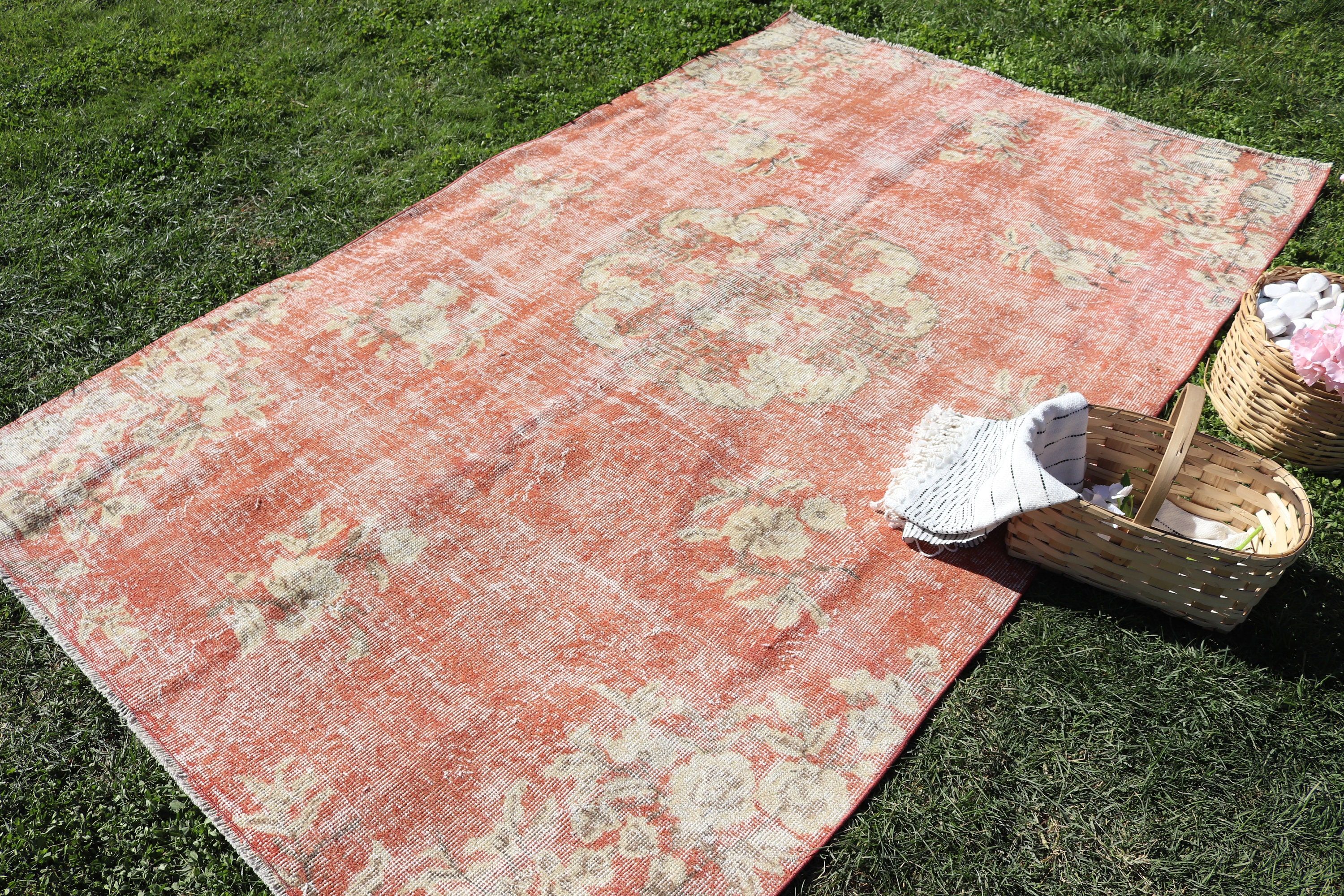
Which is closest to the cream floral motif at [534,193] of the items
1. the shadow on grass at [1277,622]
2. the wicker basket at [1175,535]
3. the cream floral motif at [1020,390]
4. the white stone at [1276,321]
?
the cream floral motif at [1020,390]

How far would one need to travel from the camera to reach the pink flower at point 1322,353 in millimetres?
2484

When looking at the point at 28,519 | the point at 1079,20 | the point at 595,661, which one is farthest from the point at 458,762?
the point at 1079,20

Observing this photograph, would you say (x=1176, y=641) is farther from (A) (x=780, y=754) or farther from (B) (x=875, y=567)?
(A) (x=780, y=754)

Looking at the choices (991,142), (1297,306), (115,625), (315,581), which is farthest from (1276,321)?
(115,625)

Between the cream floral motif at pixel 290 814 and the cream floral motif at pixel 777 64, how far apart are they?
3378 millimetres

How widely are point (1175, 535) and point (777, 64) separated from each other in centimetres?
317

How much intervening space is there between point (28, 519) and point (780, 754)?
218cm

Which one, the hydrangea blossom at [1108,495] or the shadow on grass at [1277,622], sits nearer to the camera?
the shadow on grass at [1277,622]

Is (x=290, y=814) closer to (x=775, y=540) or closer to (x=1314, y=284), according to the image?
(x=775, y=540)

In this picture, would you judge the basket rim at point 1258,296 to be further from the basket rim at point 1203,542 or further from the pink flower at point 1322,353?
the basket rim at point 1203,542

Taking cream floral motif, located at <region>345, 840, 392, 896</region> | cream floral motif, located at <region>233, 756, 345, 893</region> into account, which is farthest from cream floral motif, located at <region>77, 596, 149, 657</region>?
cream floral motif, located at <region>345, 840, 392, 896</region>

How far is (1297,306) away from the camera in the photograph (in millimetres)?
2721

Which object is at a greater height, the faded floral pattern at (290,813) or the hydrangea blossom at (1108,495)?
the hydrangea blossom at (1108,495)

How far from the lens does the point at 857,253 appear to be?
11.9 ft
